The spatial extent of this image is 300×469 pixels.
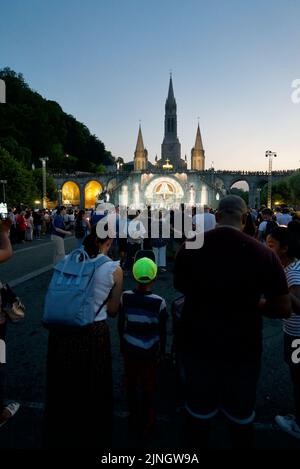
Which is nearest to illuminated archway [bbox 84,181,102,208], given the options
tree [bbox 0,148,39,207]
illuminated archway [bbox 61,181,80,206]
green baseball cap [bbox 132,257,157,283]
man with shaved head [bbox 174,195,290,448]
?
illuminated archway [bbox 61,181,80,206]

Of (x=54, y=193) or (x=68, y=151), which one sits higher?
(x=68, y=151)

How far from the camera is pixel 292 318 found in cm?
339

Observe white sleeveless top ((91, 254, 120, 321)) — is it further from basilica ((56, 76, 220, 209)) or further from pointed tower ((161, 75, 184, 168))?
pointed tower ((161, 75, 184, 168))

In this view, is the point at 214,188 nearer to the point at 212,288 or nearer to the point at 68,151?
the point at 68,151

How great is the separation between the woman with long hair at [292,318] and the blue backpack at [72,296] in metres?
1.67

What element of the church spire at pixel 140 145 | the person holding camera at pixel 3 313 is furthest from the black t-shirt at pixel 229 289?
the church spire at pixel 140 145

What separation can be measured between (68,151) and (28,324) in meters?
91.1

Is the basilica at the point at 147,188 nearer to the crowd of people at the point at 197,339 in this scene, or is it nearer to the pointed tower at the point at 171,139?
the pointed tower at the point at 171,139

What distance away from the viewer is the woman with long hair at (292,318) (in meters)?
3.18

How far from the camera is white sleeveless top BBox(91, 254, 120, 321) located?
2881 mm

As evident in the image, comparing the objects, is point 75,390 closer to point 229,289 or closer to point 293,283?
point 229,289

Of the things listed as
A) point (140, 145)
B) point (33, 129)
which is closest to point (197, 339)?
point (33, 129)

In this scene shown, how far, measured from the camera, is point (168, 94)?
112m

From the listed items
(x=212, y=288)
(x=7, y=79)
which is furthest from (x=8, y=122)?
(x=212, y=288)
